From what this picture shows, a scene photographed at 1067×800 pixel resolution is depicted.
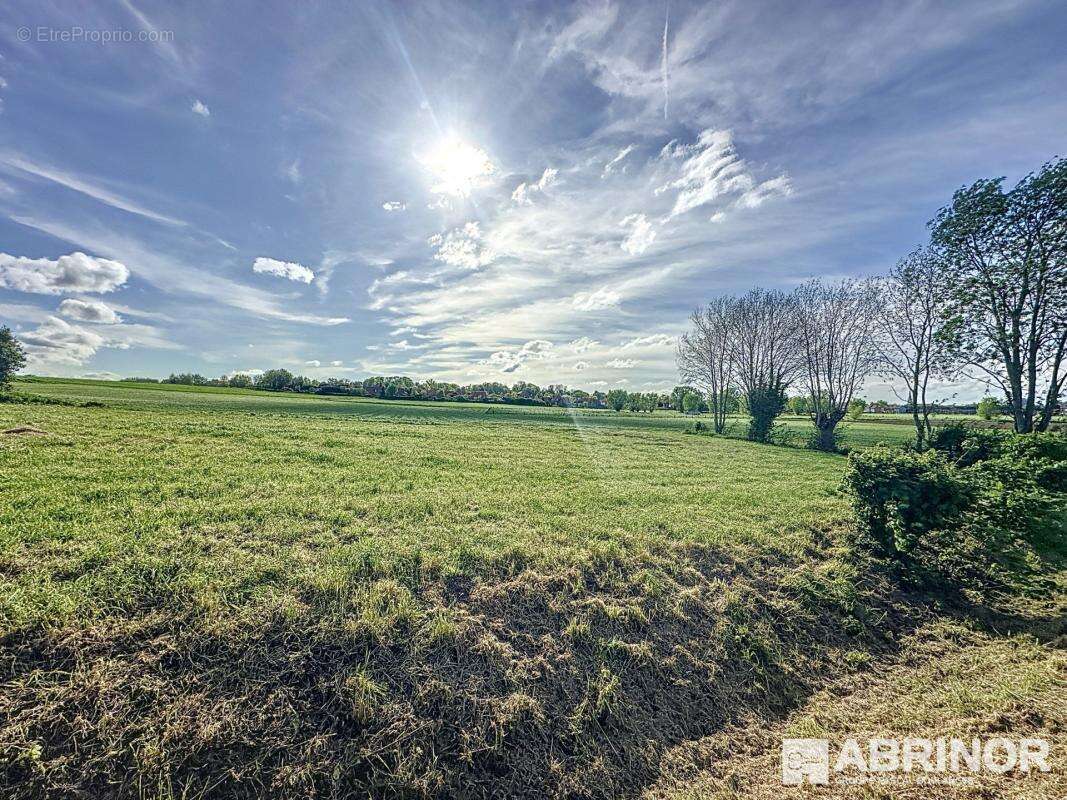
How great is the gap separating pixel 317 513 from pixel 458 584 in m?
3.93

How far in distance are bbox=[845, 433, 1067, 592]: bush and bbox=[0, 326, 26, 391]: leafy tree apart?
48.5 m

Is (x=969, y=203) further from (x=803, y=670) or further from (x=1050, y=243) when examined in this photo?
(x=803, y=670)

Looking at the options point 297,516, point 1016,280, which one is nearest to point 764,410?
point 1016,280

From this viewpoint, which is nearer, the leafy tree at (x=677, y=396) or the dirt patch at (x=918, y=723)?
the dirt patch at (x=918, y=723)

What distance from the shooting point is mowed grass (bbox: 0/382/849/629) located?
5219 mm

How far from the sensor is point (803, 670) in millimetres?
5484

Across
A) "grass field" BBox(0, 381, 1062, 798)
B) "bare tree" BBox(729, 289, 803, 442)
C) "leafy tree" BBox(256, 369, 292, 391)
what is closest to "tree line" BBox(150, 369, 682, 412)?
"leafy tree" BBox(256, 369, 292, 391)

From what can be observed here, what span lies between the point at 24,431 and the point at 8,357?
25513 mm

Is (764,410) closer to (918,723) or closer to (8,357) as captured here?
(918,723)

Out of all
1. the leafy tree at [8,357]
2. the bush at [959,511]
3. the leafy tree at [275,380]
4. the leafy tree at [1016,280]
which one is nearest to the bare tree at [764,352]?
the leafy tree at [1016,280]

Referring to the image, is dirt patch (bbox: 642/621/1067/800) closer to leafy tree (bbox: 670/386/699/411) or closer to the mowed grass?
the mowed grass

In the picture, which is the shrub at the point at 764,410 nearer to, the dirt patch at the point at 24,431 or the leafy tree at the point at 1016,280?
the leafy tree at the point at 1016,280

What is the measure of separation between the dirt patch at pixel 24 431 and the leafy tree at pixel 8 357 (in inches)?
955

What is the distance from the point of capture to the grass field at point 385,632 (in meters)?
3.59
